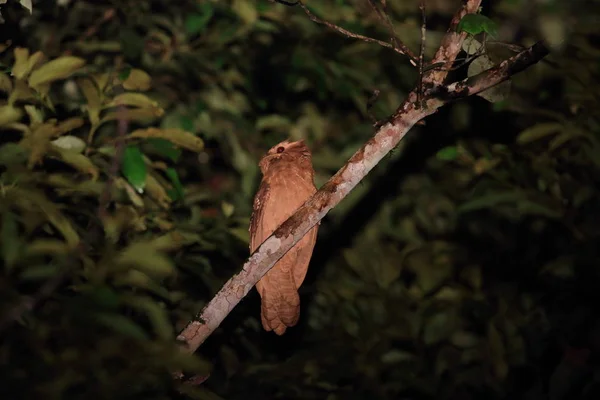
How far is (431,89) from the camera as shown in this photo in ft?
9.57

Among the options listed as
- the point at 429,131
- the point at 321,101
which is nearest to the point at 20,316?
the point at 321,101

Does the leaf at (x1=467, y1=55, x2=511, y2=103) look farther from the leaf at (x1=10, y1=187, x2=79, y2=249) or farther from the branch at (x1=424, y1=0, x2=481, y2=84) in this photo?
the leaf at (x1=10, y1=187, x2=79, y2=249)

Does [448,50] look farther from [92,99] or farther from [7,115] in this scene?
[7,115]

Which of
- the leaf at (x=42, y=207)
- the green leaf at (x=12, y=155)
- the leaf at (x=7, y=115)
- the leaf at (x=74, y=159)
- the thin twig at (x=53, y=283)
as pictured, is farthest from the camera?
the leaf at (x=74, y=159)

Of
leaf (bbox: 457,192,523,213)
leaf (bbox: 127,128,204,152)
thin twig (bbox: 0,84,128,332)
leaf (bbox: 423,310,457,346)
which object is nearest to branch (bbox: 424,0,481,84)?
leaf (bbox: 127,128,204,152)

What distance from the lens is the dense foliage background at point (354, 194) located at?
3.77 m

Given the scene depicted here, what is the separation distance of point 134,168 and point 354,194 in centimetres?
268

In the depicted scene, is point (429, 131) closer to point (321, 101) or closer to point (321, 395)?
point (321, 101)

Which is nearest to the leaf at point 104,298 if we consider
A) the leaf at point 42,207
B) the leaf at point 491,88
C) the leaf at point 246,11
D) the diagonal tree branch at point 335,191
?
the leaf at point 42,207

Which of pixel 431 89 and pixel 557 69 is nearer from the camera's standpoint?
pixel 431 89

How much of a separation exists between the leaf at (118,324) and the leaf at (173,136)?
1.49 meters

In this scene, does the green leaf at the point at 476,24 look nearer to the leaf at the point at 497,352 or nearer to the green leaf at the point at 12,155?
the green leaf at the point at 12,155

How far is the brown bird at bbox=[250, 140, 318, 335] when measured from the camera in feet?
13.0

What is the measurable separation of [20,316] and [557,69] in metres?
3.84
